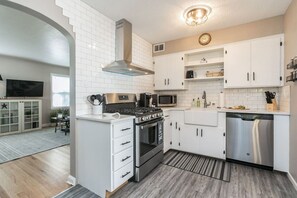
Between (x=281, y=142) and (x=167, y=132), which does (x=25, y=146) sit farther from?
(x=281, y=142)

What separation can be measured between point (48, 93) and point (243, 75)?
699 centimetres

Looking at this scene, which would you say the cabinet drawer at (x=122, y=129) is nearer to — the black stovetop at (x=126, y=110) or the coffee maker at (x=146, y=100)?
the black stovetop at (x=126, y=110)

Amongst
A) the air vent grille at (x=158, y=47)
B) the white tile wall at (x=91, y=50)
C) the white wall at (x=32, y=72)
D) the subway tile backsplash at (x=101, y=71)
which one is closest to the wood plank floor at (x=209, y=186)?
the subway tile backsplash at (x=101, y=71)

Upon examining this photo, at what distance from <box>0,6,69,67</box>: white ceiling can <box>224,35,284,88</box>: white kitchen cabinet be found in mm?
3724

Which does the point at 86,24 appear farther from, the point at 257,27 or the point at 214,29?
the point at 257,27

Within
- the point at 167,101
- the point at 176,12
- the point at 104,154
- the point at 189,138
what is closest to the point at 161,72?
the point at 167,101

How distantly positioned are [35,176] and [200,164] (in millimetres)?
2709

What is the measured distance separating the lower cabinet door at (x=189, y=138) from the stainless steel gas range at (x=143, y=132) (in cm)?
64

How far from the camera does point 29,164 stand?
8.77 feet

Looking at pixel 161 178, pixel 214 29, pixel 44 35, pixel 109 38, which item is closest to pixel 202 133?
pixel 161 178

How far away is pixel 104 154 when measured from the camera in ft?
5.79

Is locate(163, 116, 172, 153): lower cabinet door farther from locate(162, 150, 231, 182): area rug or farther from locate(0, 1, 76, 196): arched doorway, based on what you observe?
locate(0, 1, 76, 196): arched doorway

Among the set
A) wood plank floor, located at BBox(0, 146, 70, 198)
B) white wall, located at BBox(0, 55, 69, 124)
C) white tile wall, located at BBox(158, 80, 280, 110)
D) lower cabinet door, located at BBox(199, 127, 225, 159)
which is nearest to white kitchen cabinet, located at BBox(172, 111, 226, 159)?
lower cabinet door, located at BBox(199, 127, 225, 159)

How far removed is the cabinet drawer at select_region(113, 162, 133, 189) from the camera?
1.77 metres
